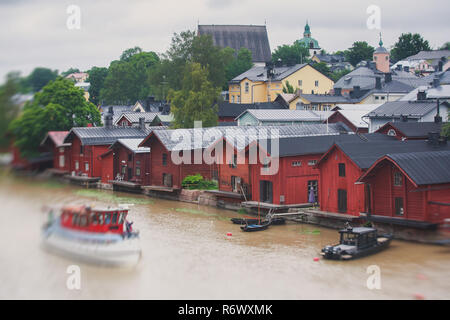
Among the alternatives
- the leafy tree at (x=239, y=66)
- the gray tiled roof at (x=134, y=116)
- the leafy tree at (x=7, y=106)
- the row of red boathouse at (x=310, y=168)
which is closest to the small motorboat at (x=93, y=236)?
the row of red boathouse at (x=310, y=168)

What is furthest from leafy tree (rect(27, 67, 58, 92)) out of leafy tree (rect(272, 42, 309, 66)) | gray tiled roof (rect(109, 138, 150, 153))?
leafy tree (rect(272, 42, 309, 66))

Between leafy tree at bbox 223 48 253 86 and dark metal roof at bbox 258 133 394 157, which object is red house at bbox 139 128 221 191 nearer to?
dark metal roof at bbox 258 133 394 157

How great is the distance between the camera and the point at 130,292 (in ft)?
55.2

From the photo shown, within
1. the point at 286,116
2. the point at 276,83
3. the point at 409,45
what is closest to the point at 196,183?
the point at 286,116

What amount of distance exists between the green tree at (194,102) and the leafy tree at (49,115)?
4591 cm

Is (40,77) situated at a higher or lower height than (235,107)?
lower

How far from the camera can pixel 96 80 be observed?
511 inches

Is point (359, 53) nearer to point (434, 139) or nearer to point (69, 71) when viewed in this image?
point (434, 139)

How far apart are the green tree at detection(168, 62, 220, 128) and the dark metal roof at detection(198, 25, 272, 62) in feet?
222

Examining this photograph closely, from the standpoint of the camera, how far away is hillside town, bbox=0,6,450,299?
10.3 metres

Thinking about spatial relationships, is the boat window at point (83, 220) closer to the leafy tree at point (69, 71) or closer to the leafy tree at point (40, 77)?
the leafy tree at point (69, 71)

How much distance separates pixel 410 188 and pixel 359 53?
4498 inches
